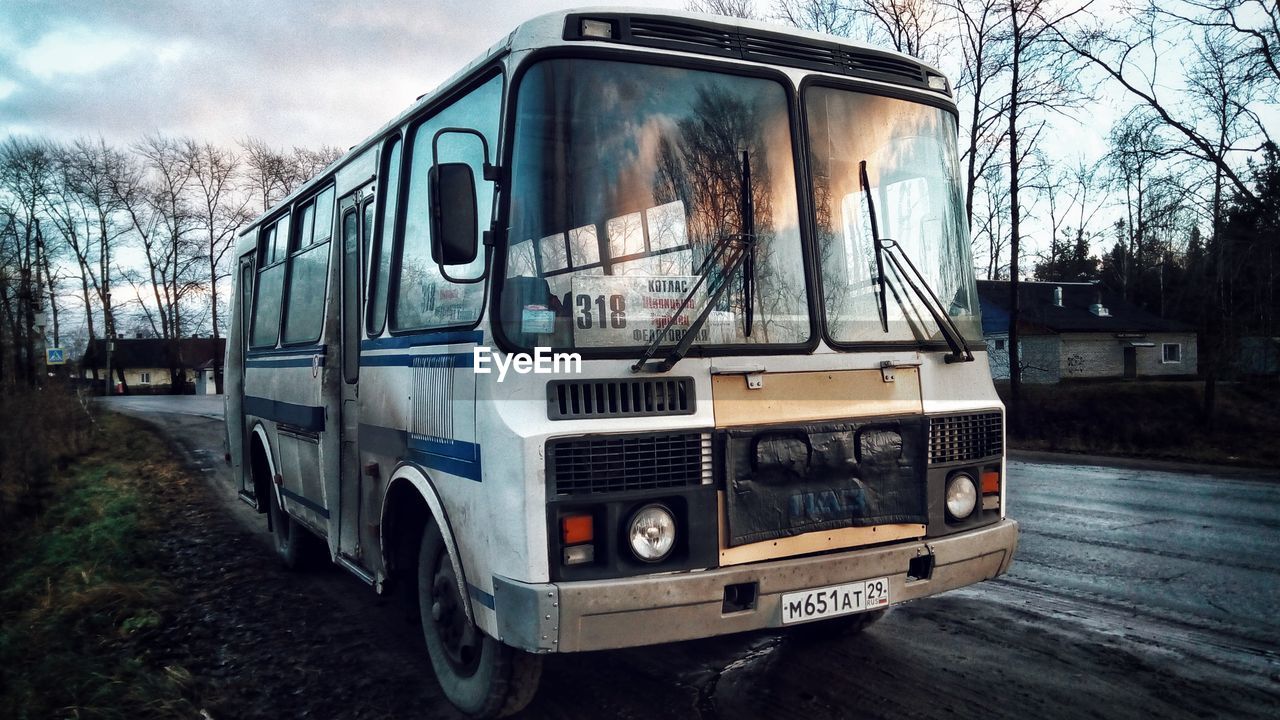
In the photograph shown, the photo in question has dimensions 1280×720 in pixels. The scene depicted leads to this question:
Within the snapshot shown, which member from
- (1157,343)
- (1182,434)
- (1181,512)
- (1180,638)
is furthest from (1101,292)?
(1180,638)

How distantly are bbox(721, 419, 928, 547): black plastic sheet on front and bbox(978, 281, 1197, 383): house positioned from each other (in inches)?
1883

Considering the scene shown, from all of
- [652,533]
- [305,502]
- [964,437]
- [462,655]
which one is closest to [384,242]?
[462,655]

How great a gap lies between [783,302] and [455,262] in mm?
1411

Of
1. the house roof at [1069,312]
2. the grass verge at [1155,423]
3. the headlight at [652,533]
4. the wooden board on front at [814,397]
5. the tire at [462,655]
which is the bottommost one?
the grass verge at [1155,423]

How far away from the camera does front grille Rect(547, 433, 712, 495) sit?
11.7 feet

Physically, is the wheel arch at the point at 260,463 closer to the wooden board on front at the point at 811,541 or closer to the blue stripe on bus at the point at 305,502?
the blue stripe on bus at the point at 305,502

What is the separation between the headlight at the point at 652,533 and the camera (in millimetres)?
3617

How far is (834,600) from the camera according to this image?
12.8 ft

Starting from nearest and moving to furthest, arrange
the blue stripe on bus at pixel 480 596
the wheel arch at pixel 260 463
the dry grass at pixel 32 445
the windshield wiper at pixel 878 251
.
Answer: the blue stripe on bus at pixel 480 596, the windshield wiper at pixel 878 251, the wheel arch at pixel 260 463, the dry grass at pixel 32 445

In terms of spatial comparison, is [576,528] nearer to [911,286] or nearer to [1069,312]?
[911,286]

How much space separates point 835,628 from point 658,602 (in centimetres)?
198

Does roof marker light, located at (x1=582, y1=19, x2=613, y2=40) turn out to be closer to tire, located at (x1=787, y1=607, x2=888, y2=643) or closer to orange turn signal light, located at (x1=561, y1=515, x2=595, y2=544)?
orange turn signal light, located at (x1=561, y1=515, x2=595, y2=544)

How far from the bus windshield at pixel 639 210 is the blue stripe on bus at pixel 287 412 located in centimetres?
287

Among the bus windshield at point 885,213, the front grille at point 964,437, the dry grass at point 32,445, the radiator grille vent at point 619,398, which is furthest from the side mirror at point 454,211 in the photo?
the dry grass at point 32,445
